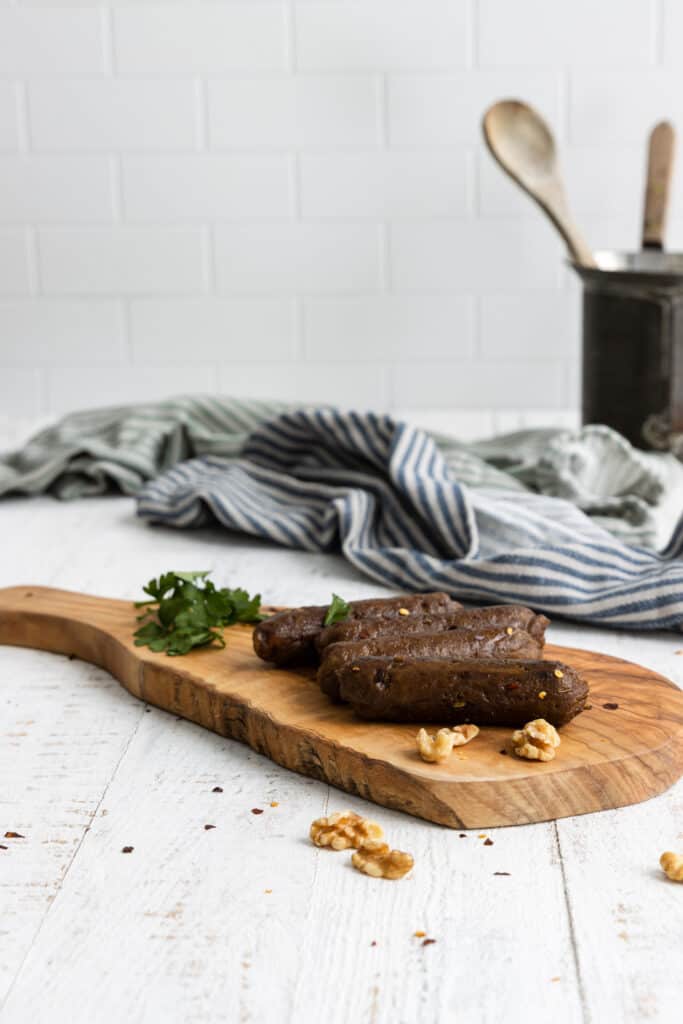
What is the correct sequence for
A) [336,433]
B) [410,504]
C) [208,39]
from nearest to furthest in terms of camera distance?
[410,504], [336,433], [208,39]

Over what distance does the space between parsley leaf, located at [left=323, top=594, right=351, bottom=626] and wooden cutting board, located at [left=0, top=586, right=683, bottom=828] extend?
0.19ft

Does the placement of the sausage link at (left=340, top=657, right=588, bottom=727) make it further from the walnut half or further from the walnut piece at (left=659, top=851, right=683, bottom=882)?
the walnut piece at (left=659, top=851, right=683, bottom=882)

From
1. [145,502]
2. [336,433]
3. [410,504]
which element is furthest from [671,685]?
[145,502]

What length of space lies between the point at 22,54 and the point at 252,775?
2.00m

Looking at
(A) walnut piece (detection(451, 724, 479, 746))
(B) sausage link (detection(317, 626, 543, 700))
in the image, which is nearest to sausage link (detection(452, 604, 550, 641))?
(B) sausage link (detection(317, 626, 543, 700))

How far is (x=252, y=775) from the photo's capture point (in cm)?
107

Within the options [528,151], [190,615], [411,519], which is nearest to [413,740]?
[190,615]

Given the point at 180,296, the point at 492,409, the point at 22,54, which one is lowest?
the point at 492,409

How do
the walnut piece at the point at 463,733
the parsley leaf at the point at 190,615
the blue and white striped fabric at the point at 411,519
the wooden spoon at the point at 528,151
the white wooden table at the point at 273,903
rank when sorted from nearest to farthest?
the white wooden table at the point at 273,903
the walnut piece at the point at 463,733
the parsley leaf at the point at 190,615
the blue and white striped fabric at the point at 411,519
the wooden spoon at the point at 528,151

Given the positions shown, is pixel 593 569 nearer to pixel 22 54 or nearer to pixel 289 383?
pixel 289 383

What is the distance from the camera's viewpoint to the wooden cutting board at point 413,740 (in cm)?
96

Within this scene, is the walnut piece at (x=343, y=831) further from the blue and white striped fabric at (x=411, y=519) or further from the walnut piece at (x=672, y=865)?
the blue and white striped fabric at (x=411, y=519)

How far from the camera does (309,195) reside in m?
2.66

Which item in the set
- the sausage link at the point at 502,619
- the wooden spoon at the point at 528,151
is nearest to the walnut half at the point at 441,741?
the sausage link at the point at 502,619
